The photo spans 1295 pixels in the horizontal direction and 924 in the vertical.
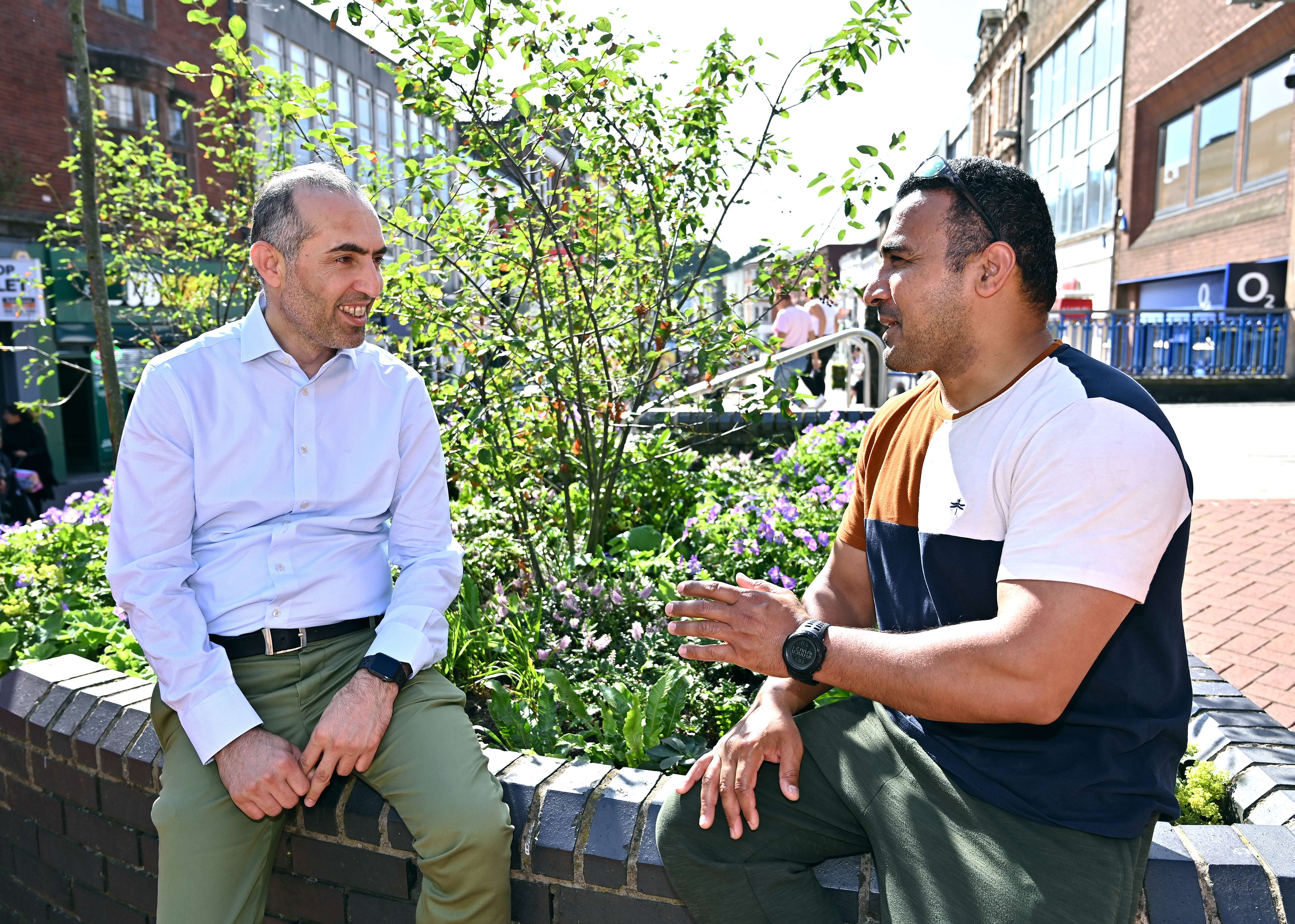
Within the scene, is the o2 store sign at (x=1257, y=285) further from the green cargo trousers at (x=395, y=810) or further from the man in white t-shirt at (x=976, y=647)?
the green cargo trousers at (x=395, y=810)

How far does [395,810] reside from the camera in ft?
6.58

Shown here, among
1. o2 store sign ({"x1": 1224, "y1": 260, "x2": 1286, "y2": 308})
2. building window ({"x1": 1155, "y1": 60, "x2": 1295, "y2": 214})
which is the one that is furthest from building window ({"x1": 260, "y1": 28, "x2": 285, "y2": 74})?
o2 store sign ({"x1": 1224, "y1": 260, "x2": 1286, "y2": 308})

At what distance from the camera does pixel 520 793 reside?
200 cm

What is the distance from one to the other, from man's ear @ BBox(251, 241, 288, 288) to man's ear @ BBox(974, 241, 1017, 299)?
1.61 metres

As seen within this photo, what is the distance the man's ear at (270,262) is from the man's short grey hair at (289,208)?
11 mm

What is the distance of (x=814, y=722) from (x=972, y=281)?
3.19 ft

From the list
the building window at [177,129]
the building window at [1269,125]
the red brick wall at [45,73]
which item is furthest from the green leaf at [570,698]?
the building window at [177,129]

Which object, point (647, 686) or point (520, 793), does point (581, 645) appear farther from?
point (520, 793)

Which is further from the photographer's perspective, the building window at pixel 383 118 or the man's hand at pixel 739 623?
the building window at pixel 383 118

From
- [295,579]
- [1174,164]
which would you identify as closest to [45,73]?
[295,579]

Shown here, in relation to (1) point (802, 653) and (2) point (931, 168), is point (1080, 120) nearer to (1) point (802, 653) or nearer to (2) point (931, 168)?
(2) point (931, 168)

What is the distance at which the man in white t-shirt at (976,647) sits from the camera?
1.55 m

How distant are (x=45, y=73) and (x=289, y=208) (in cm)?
2084

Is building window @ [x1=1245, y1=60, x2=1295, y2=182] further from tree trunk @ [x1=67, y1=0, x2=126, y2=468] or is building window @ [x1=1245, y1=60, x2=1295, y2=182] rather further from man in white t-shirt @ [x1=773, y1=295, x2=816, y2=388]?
tree trunk @ [x1=67, y1=0, x2=126, y2=468]
